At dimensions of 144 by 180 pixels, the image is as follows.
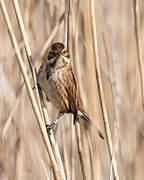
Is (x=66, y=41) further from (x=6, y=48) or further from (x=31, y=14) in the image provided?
(x=6, y=48)

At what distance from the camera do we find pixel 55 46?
4.96ft

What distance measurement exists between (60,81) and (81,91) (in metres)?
0.15

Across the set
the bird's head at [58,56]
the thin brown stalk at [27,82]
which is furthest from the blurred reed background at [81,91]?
the thin brown stalk at [27,82]

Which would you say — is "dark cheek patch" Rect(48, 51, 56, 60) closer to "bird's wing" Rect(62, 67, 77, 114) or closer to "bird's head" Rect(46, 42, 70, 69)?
"bird's head" Rect(46, 42, 70, 69)

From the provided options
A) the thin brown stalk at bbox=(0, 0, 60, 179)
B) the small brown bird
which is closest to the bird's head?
the small brown bird

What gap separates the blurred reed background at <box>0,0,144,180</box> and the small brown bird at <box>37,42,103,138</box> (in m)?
0.05

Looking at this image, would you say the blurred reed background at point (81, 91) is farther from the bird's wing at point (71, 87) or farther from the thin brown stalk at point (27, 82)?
the thin brown stalk at point (27, 82)

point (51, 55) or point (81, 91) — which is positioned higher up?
point (51, 55)

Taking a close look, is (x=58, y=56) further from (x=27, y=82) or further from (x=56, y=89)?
(x=27, y=82)

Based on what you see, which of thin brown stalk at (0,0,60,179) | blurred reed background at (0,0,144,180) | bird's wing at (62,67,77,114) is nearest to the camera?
thin brown stalk at (0,0,60,179)

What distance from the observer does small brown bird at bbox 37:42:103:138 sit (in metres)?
1.57

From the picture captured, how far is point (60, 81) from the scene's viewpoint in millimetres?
1719

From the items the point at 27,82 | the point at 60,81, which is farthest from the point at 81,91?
the point at 27,82

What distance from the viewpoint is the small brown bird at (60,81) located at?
5.14ft
